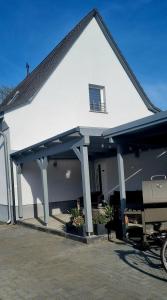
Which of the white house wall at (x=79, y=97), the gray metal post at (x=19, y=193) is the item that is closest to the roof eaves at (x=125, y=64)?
the white house wall at (x=79, y=97)

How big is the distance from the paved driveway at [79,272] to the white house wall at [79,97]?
5.99 metres

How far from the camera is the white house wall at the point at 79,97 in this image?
13.4 meters

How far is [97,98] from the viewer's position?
50.9 feet

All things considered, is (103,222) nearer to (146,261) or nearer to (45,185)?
(146,261)

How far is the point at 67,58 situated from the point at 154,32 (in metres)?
4.21

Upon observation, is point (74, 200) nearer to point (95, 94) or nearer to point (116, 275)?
point (95, 94)

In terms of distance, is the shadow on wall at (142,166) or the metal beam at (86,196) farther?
the shadow on wall at (142,166)

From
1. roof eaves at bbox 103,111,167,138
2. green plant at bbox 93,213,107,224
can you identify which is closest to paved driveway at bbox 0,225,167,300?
green plant at bbox 93,213,107,224

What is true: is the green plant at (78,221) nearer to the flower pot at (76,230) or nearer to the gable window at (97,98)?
the flower pot at (76,230)

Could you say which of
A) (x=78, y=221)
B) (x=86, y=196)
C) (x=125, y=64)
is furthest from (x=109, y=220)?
(x=125, y=64)

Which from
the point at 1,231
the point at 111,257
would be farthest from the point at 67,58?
the point at 111,257

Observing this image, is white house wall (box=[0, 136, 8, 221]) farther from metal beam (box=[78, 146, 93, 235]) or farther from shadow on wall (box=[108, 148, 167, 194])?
metal beam (box=[78, 146, 93, 235])

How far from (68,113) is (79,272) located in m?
9.36

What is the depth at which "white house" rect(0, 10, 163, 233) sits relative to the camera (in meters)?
13.0
